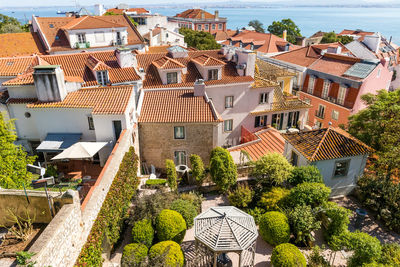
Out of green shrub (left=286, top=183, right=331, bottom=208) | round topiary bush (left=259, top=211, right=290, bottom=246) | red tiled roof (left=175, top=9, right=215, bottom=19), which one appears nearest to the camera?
round topiary bush (left=259, top=211, right=290, bottom=246)

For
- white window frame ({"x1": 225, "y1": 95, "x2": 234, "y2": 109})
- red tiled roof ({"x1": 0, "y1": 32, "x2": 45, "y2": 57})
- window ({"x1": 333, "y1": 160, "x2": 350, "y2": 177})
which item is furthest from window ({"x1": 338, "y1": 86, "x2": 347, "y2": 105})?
red tiled roof ({"x1": 0, "y1": 32, "x2": 45, "y2": 57})

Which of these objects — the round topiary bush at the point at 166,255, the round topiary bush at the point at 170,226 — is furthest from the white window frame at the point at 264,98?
the round topiary bush at the point at 166,255

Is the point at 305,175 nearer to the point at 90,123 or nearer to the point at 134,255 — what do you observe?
the point at 134,255

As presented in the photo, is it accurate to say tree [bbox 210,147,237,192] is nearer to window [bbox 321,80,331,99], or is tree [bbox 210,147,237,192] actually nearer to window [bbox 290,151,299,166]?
window [bbox 290,151,299,166]

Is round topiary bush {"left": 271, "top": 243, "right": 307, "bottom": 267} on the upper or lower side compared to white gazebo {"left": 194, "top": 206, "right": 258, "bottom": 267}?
lower

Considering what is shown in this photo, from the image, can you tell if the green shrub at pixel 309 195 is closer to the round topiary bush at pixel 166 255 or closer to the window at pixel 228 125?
the round topiary bush at pixel 166 255

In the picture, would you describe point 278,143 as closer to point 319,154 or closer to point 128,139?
point 319,154

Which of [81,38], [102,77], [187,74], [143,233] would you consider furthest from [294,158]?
[81,38]
